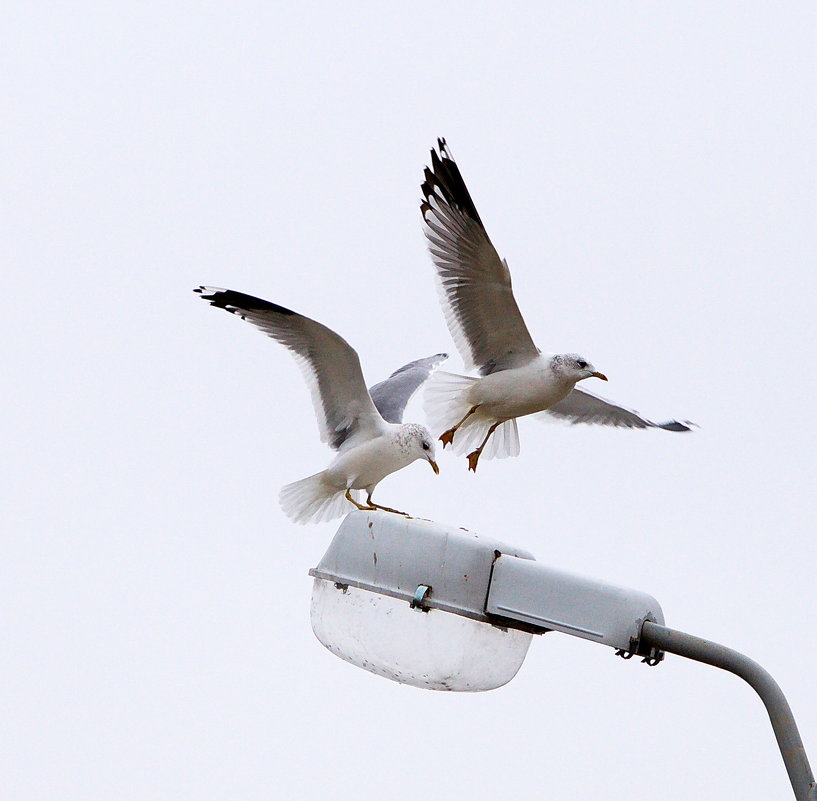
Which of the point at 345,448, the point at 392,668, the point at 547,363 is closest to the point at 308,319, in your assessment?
the point at 345,448

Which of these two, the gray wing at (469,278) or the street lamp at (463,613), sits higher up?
the gray wing at (469,278)

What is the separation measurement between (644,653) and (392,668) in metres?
0.51

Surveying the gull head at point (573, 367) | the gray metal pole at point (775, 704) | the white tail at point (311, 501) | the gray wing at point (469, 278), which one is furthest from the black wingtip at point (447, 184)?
the gray metal pole at point (775, 704)

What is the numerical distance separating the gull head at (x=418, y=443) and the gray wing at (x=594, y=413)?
160cm

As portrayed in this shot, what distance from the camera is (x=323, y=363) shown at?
585 centimetres

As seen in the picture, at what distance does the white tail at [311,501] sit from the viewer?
615 centimetres

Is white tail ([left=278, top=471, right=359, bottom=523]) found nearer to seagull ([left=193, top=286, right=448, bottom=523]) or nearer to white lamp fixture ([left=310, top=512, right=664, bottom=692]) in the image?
seagull ([left=193, top=286, right=448, bottom=523])

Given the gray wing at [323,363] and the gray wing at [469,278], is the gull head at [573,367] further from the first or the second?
the gray wing at [323,363]

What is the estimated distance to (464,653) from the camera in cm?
242

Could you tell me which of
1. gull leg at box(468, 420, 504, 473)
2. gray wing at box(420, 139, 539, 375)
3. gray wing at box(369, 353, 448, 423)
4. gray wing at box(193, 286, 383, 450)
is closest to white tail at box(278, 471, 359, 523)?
gray wing at box(193, 286, 383, 450)

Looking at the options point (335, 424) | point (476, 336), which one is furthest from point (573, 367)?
point (335, 424)

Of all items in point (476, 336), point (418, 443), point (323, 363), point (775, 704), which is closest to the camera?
point (775, 704)

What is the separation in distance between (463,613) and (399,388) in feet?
15.4

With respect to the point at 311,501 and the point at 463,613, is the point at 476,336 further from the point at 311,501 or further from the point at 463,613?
the point at 463,613
